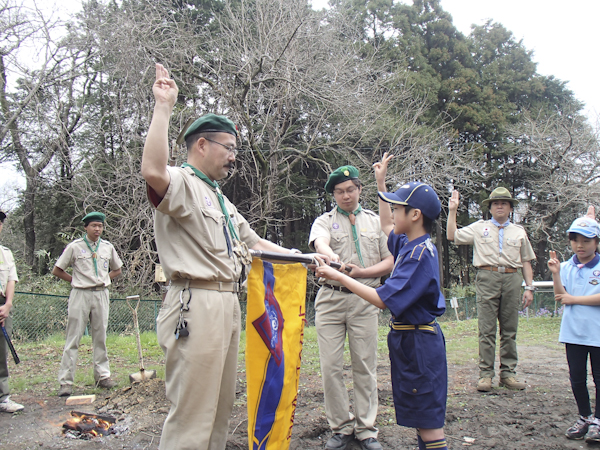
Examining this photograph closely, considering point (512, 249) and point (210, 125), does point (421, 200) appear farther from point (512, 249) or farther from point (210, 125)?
point (512, 249)

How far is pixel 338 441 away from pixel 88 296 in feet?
14.1

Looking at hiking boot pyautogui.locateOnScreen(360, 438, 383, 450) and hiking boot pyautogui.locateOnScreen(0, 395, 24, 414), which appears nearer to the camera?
hiking boot pyautogui.locateOnScreen(360, 438, 383, 450)

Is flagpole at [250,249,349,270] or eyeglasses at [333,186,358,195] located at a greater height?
eyeglasses at [333,186,358,195]

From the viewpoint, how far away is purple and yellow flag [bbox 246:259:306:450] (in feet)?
8.93

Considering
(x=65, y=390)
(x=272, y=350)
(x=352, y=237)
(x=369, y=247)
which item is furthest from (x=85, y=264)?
(x=272, y=350)

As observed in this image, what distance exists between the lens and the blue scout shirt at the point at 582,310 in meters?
3.77

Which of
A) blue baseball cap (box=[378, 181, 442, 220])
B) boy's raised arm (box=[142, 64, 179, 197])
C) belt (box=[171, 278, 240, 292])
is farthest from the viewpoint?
blue baseball cap (box=[378, 181, 442, 220])

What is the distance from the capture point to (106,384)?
586cm

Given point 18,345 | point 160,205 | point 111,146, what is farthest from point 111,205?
point 160,205

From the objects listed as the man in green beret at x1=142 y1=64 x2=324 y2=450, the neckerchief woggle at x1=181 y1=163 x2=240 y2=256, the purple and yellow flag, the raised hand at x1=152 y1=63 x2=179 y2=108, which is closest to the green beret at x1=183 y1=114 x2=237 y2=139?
the man in green beret at x1=142 y1=64 x2=324 y2=450

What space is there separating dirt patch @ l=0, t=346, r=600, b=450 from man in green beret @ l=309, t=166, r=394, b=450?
24cm

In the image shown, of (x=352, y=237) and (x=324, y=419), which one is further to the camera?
(x=324, y=419)

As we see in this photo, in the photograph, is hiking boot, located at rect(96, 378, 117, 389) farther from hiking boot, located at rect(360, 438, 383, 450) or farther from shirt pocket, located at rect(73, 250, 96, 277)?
hiking boot, located at rect(360, 438, 383, 450)

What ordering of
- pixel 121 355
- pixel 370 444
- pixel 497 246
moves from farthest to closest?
pixel 121 355, pixel 497 246, pixel 370 444
